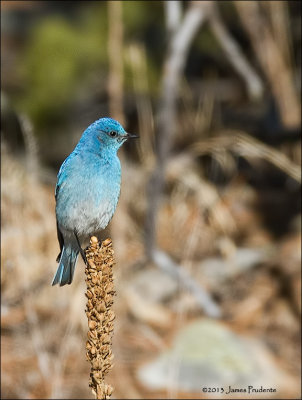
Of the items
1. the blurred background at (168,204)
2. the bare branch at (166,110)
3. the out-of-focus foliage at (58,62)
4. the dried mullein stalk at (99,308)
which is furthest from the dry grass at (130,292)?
the dried mullein stalk at (99,308)

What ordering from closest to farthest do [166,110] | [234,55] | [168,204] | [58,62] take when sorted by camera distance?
[166,110], [234,55], [58,62], [168,204]

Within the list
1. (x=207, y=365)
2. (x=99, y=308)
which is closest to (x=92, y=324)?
(x=99, y=308)

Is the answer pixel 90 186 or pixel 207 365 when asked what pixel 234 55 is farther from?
pixel 90 186

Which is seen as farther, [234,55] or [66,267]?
[234,55]

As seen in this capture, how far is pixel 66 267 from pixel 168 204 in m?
3.85

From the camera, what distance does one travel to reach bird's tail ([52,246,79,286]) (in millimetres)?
2010

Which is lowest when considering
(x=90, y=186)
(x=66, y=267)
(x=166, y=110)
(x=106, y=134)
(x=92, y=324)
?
(x=92, y=324)

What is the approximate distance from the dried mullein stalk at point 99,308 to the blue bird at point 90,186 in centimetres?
34

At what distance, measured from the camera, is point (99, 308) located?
67.8 inches

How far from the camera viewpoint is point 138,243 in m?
5.14

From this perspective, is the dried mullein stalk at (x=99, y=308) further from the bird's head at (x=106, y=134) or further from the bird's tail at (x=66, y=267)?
the bird's head at (x=106, y=134)

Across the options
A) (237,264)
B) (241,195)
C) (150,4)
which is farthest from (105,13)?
(237,264)

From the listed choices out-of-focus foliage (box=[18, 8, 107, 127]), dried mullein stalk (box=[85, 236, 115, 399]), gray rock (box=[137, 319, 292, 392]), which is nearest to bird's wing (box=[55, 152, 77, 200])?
dried mullein stalk (box=[85, 236, 115, 399])

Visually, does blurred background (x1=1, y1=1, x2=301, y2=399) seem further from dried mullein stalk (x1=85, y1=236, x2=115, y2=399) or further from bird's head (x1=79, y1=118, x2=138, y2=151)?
dried mullein stalk (x1=85, y1=236, x2=115, y2=399)
